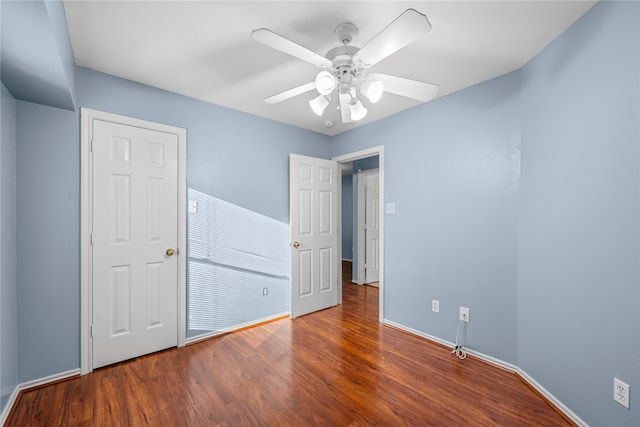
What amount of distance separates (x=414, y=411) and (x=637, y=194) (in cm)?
166

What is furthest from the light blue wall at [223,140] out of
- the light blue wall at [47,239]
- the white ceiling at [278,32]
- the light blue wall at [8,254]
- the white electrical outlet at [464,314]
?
the white electrical outlet at [464,314]

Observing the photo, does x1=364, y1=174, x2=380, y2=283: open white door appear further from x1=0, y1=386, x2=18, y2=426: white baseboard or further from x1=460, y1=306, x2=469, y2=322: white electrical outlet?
x1=0, y1=386, x2=18, y2=426: white baseboard

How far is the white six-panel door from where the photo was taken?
2.16 metres

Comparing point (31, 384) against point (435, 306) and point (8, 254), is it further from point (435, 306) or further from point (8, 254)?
point (435, 306)

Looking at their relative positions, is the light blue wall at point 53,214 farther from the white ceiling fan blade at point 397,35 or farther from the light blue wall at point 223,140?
the white ceiling fan blade at point 397,35

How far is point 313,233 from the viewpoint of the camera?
3.51 metres

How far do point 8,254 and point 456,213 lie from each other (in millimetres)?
Result: 3387

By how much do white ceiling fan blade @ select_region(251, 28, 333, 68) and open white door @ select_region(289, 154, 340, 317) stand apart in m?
1.84

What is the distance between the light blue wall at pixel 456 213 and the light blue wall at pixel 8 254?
307 centimetres

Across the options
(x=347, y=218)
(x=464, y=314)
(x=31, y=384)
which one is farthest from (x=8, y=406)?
(x=347, y=218)

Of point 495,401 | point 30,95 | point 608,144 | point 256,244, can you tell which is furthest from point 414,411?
point 30,95

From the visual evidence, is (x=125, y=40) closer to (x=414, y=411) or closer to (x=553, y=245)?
(x=414, y=411)

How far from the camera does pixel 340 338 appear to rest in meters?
2.72

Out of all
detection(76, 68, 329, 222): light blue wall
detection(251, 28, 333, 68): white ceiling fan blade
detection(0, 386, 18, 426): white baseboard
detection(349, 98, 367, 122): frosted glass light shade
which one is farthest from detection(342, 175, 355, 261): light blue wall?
detection(0, 386, 18, 426): white baseboard
